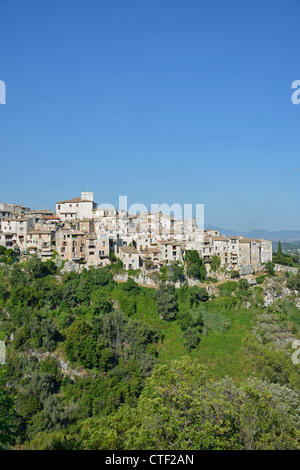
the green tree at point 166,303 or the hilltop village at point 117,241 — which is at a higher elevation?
the hilltop village at point 117,241

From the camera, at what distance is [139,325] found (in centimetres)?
3700

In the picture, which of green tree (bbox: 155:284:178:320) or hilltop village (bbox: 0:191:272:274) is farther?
hilltop village (bbox: 0:191:272:274)

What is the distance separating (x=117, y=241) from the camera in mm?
49969

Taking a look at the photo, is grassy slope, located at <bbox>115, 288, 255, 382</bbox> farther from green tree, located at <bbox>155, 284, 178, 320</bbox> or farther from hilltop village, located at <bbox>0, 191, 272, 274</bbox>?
hilltop village, located at <bbox>0, 191, 272, 274</bbox>

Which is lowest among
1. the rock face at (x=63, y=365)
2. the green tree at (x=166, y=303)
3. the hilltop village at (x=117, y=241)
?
the rock face at (x=63, y=365)

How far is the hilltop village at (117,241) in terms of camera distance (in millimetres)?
47219

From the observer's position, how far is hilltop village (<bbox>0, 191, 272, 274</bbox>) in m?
47.2

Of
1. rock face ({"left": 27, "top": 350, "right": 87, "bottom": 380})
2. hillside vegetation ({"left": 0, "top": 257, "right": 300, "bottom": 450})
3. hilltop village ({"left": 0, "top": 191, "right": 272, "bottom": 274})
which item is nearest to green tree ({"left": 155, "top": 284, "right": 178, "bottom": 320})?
hillside vegetation ({"left": 0, "top": 257, "right": 300, "bottom": 450})

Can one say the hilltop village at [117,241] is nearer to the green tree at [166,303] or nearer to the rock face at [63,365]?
the green tree at [166,303]

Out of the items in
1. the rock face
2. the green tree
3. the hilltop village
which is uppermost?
the hilltop village

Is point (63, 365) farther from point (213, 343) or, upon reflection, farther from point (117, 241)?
point (117, 241)

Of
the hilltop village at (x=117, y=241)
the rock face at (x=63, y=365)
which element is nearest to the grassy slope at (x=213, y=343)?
the hilltop village at (x=117, y=241)

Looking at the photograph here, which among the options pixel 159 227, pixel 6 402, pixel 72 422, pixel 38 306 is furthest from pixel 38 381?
pixel 159 227

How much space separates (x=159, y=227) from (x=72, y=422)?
109ft
